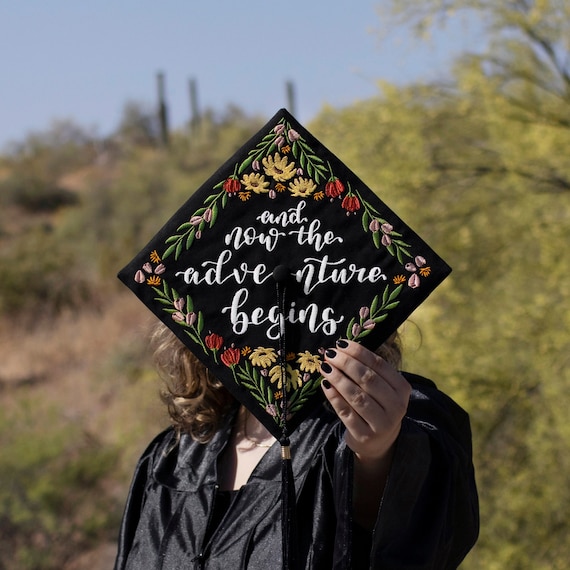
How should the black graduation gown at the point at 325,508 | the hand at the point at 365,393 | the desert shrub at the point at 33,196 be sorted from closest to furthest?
the hand at the point at 365,393
the black graduation gown at the point at 325,508
the desert shrub at the point at 33,196

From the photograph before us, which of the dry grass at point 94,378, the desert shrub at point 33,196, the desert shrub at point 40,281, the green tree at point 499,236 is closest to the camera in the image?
the green tree at point 499,236

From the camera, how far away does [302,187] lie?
5.93ft

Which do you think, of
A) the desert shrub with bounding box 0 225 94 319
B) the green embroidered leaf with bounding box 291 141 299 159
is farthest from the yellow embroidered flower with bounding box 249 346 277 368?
the desert shrub with bounding box 0 225 94 319

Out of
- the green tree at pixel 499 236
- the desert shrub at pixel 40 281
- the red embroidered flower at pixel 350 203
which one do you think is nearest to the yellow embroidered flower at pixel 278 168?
the red embroidered flower at pixel 350 203

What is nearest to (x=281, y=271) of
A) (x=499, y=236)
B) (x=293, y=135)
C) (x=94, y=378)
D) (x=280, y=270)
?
(x=280, y=270)

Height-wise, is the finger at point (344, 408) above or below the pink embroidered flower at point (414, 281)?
below

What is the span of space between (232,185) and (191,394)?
485mm

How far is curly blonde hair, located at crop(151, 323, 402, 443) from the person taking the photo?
6.68ft

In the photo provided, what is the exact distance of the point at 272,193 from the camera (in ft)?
5.97

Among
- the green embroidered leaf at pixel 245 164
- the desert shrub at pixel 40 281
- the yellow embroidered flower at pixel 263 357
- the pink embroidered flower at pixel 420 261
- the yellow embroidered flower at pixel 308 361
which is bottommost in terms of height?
the yellow embroidered flower at pixel 308 361

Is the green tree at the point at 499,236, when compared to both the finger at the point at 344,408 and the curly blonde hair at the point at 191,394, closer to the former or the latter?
the curly blonde hair at the point at 191,394

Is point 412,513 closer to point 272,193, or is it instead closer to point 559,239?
point 272,193

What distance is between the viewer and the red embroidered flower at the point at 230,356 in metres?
1.80

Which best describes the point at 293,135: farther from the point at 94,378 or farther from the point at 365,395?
the point at 94,378
